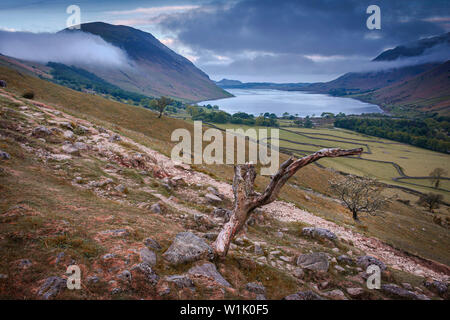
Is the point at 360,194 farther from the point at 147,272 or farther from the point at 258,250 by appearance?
the point at 147,272

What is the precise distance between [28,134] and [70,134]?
3196 millimetres

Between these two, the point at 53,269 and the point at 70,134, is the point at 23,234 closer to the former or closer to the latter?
the point at 53,269

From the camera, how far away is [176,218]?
1301cm

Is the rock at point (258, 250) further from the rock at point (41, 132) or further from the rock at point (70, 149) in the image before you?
the rock at point (41, 132)

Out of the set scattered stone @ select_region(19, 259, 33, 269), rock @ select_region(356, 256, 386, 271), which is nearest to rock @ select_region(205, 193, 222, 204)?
rock @ select_region(356, 256, 386, 271)

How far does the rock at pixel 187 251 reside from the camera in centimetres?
780

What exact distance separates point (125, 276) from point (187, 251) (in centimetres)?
230

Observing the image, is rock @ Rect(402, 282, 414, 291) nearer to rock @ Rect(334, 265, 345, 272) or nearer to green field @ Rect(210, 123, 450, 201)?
rock @ Rect(334, 265, 345, 272)

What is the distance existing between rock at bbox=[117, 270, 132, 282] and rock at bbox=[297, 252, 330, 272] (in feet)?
24.8

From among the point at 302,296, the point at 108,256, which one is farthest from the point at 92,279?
the point at 302,296

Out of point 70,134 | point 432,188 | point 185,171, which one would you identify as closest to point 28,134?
point 70,134

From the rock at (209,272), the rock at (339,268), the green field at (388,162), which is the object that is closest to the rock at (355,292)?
the rock at (339,268)

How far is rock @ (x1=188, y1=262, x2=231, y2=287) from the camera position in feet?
23.8

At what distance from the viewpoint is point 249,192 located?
9586mm
